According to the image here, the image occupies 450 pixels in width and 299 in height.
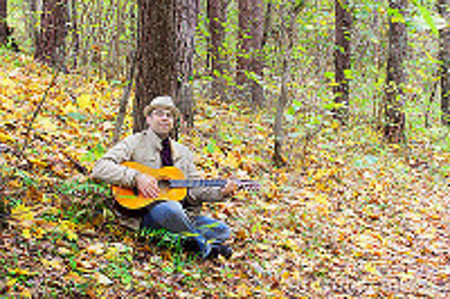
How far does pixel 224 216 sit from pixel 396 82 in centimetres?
843

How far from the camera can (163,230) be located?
15.3ft

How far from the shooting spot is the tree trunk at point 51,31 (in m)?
10.4

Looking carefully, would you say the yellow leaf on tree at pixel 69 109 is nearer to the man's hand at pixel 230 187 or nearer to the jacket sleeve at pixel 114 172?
the jacket sleeve at pixel 114 172

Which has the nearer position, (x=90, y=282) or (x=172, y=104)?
(x=90, y=282)

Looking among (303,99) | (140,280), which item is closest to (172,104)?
(140,280)

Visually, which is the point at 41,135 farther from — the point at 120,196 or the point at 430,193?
the point at 430,193

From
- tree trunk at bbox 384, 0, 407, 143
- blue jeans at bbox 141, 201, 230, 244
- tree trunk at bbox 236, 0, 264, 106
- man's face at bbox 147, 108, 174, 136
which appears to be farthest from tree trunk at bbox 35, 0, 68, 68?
tree trunk at bbox 384, 0, 407, 143

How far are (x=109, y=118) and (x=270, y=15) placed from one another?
9.93 m

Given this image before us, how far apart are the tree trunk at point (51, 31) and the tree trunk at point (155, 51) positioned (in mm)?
5299

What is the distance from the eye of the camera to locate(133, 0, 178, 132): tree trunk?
5.47 metres

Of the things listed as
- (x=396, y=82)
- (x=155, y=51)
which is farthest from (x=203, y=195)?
(x=396, y=82)

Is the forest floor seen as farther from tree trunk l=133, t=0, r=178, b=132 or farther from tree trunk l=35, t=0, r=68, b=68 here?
tree trunk l=133, t=0, r=178, b=132

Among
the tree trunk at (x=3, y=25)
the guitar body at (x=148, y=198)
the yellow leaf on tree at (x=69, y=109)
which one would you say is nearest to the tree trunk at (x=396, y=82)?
the yellow leaf on tree at (x=69, y=109)

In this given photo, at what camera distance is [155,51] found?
18.1 feet
